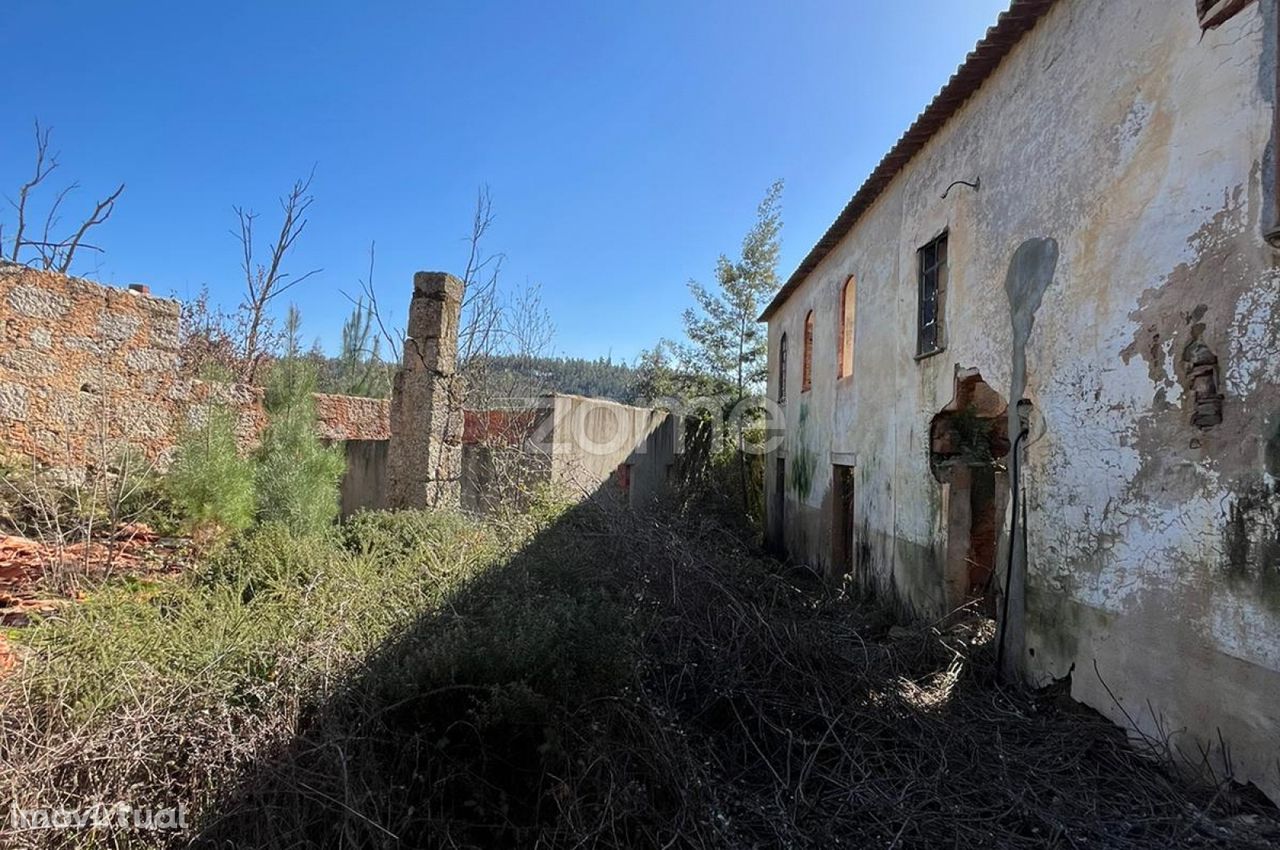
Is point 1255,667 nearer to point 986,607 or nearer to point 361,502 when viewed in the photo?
point 986,607

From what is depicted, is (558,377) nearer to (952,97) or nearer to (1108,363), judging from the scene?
(952,97)

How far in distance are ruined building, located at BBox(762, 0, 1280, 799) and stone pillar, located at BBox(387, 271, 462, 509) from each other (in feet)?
17.6

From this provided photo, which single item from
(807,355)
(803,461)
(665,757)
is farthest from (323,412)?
(665,757)

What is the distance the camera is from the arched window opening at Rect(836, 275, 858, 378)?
9200 millimetres

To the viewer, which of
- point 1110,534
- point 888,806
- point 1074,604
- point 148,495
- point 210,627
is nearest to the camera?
point 888,806

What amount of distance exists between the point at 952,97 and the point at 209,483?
780cm

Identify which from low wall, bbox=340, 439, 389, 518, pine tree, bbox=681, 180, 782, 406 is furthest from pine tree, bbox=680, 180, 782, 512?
low wall, bbox=340, 439, 389, 518

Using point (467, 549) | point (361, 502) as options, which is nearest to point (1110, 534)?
point (467, 549)

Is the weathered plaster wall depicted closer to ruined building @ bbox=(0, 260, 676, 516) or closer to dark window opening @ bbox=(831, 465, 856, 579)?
ruined building @ bbox=(0, 260, 676, 516)

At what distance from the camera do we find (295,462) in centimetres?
657

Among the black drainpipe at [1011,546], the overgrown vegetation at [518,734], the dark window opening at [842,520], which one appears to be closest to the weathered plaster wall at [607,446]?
the dark window opening at [842,520]

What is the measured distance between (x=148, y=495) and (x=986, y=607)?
769 cm

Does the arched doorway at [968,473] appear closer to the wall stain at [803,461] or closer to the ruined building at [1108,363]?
the ruined building at [1108,363]

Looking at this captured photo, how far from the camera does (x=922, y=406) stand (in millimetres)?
6492
